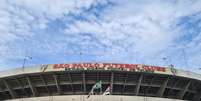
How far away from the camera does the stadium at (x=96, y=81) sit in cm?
5572

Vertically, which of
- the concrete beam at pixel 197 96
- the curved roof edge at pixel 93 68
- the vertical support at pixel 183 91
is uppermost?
the curved roof edge at pixel 93 68

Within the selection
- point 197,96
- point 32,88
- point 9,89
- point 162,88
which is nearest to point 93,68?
point 32,88

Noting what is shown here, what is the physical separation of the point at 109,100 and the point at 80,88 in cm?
995

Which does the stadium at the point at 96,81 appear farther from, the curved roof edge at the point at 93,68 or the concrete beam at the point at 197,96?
the concrete beam at the point at 197,96

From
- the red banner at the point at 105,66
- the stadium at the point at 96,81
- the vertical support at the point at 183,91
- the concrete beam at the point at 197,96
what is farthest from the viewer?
the concrete beam at the point at 197,96

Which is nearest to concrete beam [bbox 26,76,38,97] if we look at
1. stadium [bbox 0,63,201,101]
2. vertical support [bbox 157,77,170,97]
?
stadium [bbox 0,63,201,101]

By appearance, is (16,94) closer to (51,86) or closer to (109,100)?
(51,86)

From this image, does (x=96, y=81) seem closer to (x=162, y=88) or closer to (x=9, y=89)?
(x=162, y=88)

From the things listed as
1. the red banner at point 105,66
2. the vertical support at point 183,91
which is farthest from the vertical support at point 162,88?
the red banner at point 105,66

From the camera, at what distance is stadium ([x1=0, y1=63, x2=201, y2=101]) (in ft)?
183

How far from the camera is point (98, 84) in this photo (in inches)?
2094

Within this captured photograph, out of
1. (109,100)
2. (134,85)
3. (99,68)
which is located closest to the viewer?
(109,100)

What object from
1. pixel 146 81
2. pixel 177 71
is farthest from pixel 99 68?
pixel 177 71

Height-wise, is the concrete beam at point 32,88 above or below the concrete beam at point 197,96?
above
